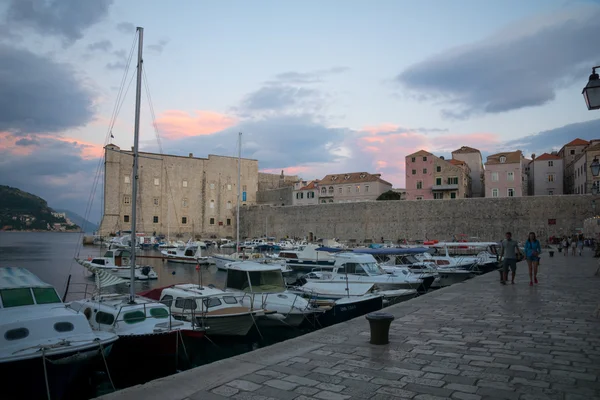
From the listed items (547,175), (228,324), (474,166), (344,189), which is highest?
(474,166)

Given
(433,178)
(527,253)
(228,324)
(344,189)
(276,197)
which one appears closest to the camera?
(228,324)

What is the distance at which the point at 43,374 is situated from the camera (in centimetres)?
696

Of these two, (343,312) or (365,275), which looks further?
(365,275)

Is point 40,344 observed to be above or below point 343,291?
above

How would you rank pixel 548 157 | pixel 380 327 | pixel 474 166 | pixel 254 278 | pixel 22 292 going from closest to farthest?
pixel 380 327 < pixel 22 292 < pixel 254 278 < pixel 548 157 < pixel 474 166

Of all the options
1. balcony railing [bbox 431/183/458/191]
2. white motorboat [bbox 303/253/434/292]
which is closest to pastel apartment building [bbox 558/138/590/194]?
balcony railing [bbox 431/183/458/191]

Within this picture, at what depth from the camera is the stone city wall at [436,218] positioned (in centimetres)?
4209

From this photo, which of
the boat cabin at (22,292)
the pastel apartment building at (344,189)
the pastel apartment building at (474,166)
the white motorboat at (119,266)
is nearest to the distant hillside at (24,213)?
the pastel apartment building at (344,189)

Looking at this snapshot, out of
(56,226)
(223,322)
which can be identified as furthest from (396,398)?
(56,226)

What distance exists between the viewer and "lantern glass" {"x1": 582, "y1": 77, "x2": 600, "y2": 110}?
5.98 metres

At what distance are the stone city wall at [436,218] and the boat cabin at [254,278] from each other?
35.0 metres

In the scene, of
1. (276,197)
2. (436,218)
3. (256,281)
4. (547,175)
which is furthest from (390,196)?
(256,281)

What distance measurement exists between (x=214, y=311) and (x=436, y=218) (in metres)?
41.1

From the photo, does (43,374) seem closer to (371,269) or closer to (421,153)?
(371,269)
